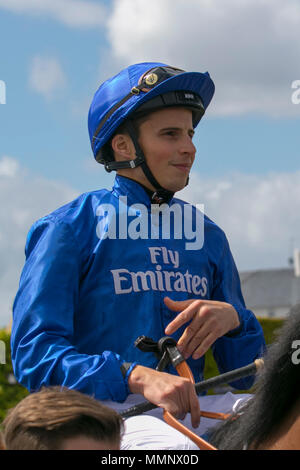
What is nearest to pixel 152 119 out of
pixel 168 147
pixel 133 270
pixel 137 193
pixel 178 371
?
pixel 168 147

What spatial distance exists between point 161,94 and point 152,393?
1.38m

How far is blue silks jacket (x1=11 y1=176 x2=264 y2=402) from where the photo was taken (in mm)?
2777

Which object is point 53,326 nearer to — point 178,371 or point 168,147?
point 178,371

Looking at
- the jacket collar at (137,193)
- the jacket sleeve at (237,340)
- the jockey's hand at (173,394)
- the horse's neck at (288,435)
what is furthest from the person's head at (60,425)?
the jacket collar at (137,193)

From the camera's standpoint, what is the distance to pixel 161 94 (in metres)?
3.32

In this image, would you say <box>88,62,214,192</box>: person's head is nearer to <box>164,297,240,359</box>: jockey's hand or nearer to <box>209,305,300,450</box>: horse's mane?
<box>164,297,240,359</box>: jockey's hand

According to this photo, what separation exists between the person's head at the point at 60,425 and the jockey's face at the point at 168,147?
1695 mm

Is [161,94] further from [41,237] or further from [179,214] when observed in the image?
[41,237]

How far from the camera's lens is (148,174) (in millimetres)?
3361

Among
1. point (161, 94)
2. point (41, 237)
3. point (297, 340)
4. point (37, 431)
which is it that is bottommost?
point (37, 431)

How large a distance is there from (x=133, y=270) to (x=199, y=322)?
379 mm

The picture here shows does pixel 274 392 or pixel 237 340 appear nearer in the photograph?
pixel 274 392
